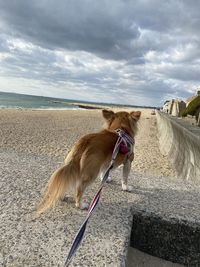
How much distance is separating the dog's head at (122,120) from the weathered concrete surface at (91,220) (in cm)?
86

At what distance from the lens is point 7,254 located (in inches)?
102

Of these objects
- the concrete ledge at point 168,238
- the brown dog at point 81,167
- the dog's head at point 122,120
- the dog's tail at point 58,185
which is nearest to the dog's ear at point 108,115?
the dog's head at point 122,120

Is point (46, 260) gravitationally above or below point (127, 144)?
below

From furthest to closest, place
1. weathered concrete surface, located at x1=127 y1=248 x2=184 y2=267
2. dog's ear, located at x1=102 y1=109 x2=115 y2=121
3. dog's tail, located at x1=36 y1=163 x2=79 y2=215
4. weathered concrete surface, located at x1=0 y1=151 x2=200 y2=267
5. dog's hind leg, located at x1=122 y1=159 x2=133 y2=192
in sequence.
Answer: dog's ear, located at x1=102 y1=109 x2=115 y2=121
dog's hind leg, located at x1=122 y1=159 x2=133 y2=192
weathered concrete surface, located at x1=127 y1=248 x2=184 y2=267
dog's tail, located at x1=36 y1=163 x2=79 y2=215
weathered concrete surface, located at x1=0 y1=151 x2=200 y2=267

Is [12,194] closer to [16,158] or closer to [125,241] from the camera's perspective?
[125,241]

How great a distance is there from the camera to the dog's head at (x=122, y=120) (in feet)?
14.8

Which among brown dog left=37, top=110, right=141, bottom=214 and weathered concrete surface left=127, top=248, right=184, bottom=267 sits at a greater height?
brown dog left=37, top=110, right=141, bottom=214

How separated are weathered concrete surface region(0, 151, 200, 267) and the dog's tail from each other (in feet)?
0.39

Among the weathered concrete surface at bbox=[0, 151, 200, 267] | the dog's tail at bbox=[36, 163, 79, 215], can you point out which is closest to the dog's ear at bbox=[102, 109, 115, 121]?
the weathered concrete surface at bbox=[0, 151, 200, 267]

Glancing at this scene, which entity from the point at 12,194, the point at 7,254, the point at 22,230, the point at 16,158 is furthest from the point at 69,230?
the point at 16,158

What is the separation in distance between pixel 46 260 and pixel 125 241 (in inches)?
31.5

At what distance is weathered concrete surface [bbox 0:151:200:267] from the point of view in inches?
105

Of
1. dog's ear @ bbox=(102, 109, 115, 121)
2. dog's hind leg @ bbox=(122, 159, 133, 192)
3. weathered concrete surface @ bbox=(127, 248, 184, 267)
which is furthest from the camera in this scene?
dog's ear @ bbox=(102, 109, 115, 121)

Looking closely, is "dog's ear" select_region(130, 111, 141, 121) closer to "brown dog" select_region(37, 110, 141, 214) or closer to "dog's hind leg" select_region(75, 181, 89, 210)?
"brown dog" select_region(37, 110, 141, 214)
